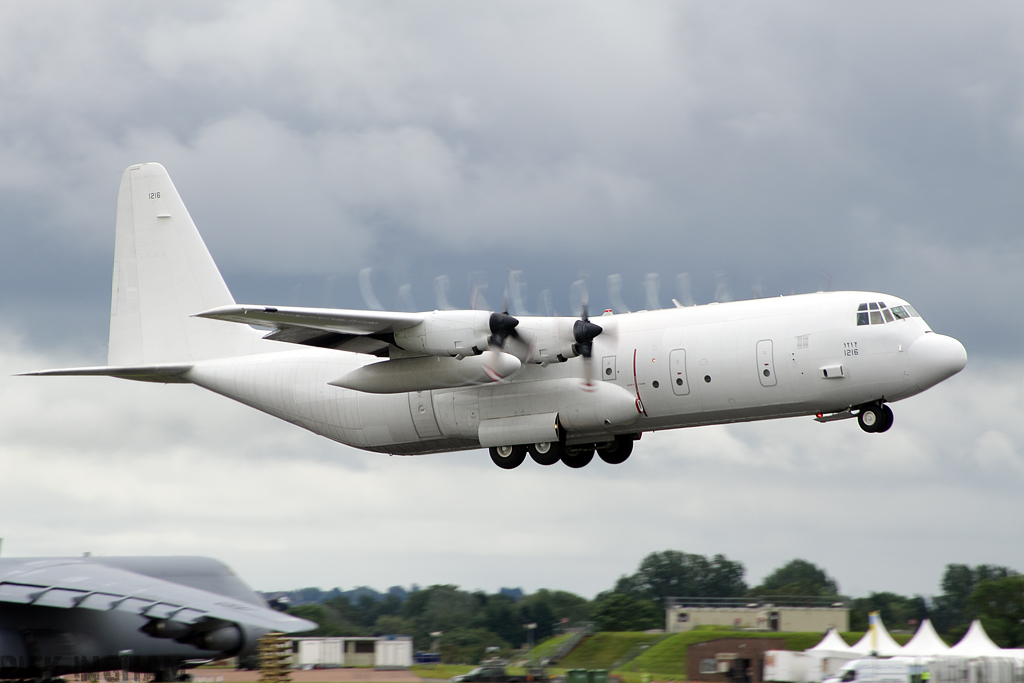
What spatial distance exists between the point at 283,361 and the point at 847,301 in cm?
1445

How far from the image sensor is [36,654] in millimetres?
18891

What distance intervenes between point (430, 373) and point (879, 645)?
17.6m

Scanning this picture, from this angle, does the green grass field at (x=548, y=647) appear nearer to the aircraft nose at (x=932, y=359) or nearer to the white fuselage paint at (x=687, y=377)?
the white fuselage paint at (x=687, y=377)

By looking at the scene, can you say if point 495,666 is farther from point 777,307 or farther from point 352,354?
point 777,307

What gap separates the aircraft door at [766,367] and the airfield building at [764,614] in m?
18.1

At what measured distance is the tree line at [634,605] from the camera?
→ 4712 centimetres

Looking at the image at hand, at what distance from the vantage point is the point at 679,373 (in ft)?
77.1

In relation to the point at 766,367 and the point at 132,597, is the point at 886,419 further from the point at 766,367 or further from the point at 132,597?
the point at 132,597

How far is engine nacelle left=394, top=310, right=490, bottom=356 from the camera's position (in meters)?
22.8

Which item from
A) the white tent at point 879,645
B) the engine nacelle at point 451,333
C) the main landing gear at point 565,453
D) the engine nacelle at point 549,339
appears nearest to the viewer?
the engine nacelle at point 451,333

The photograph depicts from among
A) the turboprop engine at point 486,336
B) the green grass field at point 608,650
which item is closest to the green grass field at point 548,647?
the green grass field at point 608,650

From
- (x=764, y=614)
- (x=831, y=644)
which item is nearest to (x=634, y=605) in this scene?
(x=764, y=614)

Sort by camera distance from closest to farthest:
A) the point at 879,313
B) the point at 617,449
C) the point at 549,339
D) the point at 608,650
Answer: the point at 879,313 < the point at 549,339 < the point at 617,449 < the point at 608,650

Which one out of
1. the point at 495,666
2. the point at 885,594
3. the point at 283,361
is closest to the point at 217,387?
the point at 283,361
